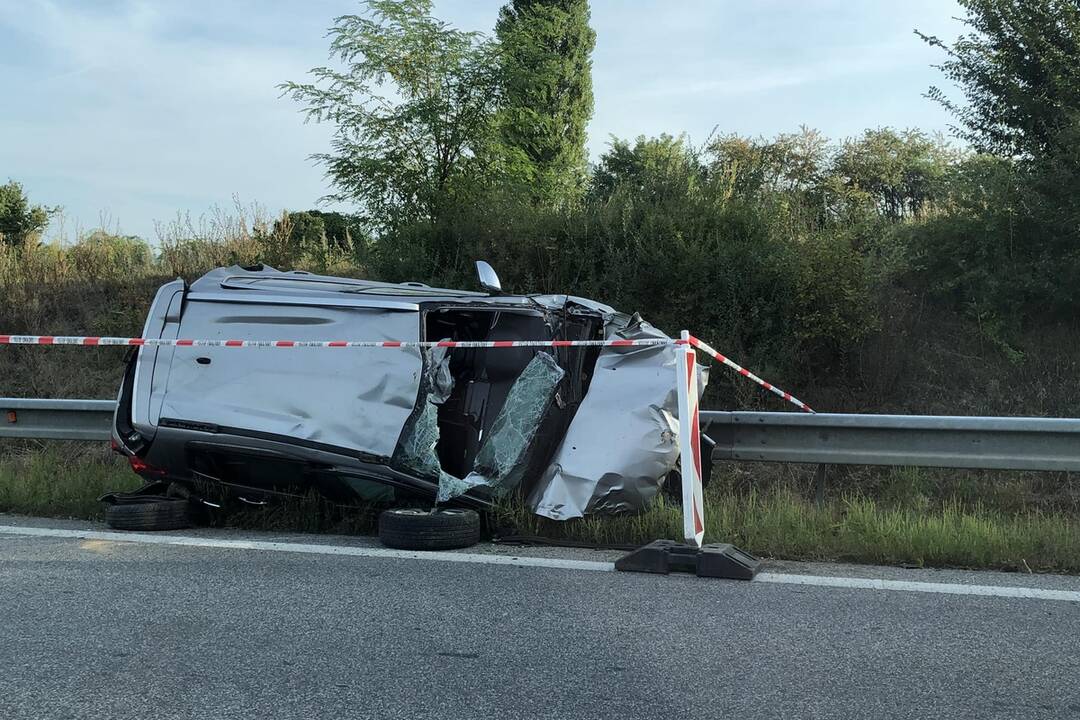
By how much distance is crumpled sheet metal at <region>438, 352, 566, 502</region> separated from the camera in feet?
18.2

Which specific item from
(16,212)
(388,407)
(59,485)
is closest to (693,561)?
(388,407)

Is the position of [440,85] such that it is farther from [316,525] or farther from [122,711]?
[122,711]

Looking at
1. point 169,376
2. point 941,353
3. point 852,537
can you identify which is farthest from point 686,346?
point 941,353

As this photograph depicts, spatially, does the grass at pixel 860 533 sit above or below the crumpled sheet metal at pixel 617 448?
below

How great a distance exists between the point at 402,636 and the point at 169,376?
2888 mm

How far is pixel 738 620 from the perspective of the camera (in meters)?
3.97

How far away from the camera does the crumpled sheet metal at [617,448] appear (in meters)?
5.42

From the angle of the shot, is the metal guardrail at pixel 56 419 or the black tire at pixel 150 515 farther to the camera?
the metal guardrail at pixel 56 419

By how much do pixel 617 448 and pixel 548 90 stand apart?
1224 centimetres

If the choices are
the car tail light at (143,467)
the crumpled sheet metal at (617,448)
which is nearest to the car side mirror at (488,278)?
the crumpled sheet metal at (617,448)

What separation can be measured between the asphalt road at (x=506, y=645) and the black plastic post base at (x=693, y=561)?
101mm

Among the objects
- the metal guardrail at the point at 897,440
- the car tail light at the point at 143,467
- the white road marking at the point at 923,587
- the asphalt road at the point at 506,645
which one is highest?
the car tail light at the point at 143,467

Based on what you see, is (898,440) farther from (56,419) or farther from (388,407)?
(56,419)

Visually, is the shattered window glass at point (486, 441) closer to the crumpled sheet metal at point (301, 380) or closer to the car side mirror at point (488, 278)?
the crumpled sheet metal at point (301, 380)
